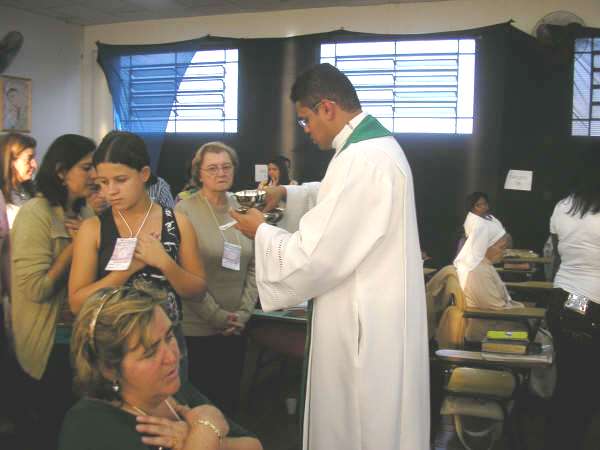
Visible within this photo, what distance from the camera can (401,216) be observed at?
201 centimetres

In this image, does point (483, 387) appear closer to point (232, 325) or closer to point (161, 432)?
point (232, 325)

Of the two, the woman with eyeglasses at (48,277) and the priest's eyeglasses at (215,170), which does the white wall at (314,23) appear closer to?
the priest's eyeglasses at (215,170)

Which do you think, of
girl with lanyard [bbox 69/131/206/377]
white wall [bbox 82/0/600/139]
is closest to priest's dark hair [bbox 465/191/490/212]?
white wall [bbox 82/0/600/139]

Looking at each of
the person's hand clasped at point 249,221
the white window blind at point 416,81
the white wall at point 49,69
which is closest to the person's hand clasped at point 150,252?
the person's hand clasped at point 249,221

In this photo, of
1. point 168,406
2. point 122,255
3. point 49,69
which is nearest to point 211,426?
point 168,406

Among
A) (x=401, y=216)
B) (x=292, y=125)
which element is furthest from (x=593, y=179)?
(x=292, y=125)

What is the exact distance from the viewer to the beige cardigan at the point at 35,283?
85.7 inches

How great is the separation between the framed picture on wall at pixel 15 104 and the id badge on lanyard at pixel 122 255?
19.1 feet

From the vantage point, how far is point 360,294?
1987 millimetres

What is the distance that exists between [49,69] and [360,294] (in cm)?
684

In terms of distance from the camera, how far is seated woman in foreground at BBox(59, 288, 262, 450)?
124 cm

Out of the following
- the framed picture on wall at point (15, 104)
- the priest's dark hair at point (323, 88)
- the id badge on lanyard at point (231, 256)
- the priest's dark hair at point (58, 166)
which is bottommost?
the id badge on lanyard at point (231, 256)

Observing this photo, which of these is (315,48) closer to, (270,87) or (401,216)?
(270,87)

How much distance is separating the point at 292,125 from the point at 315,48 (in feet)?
2.85
